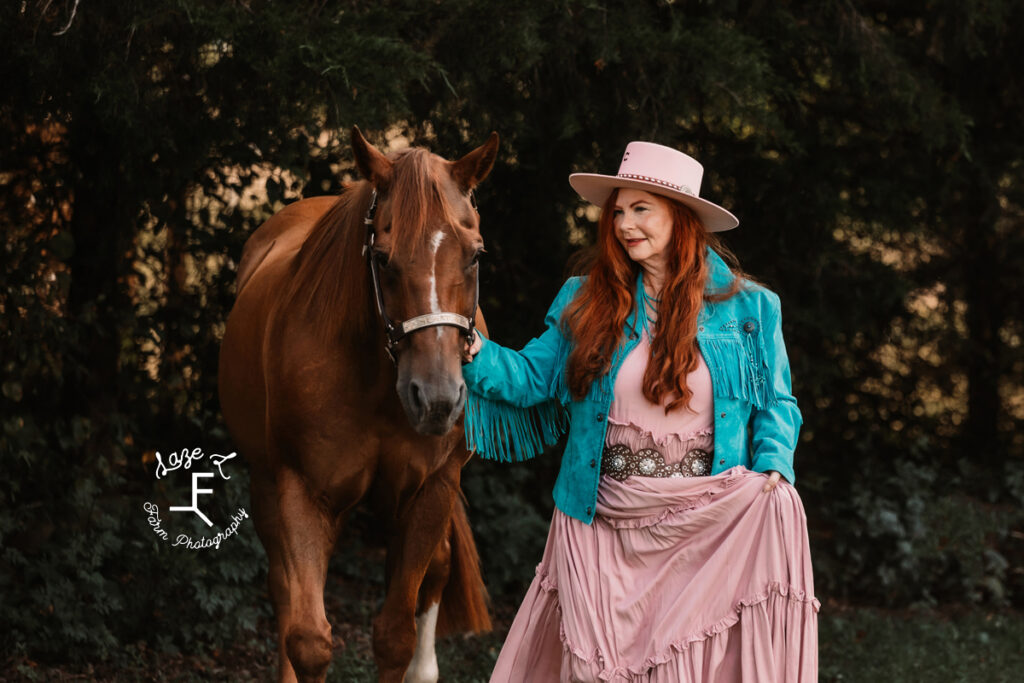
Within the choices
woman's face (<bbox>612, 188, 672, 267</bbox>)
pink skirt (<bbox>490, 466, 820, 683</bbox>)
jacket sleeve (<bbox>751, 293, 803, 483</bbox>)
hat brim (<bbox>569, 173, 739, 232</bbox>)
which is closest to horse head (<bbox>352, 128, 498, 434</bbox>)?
hat brim (<bbox>569, 173, 739, 232</bbox>)

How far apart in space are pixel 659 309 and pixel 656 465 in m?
0.41

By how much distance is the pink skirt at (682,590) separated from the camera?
2773 millimetres

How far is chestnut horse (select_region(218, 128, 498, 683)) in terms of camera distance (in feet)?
9.31

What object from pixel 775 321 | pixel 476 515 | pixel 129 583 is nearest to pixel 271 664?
pixel 129 583

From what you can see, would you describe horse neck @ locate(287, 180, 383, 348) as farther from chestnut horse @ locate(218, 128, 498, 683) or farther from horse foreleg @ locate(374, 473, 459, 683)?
horse foreleg @ locate(374, 473, 459, 683)

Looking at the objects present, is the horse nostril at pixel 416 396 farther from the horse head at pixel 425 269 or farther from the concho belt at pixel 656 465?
the concho belt at pixel 656 465

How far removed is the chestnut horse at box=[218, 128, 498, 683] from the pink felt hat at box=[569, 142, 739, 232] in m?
0.38

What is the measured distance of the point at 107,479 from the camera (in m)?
5.33

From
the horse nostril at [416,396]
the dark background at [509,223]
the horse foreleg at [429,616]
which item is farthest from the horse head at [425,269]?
the horse foreleg at [429,616]

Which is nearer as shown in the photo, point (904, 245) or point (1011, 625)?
point (1011, 625)

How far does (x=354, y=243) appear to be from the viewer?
3.41m

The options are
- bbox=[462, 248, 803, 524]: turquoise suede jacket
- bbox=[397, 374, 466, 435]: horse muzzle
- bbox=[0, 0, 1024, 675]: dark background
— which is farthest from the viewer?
bbox=[0, 0, 1024, 675]: dark background

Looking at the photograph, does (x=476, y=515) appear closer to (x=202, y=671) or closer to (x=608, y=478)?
(x=202, y=671)

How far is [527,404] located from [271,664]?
2.75 meters
